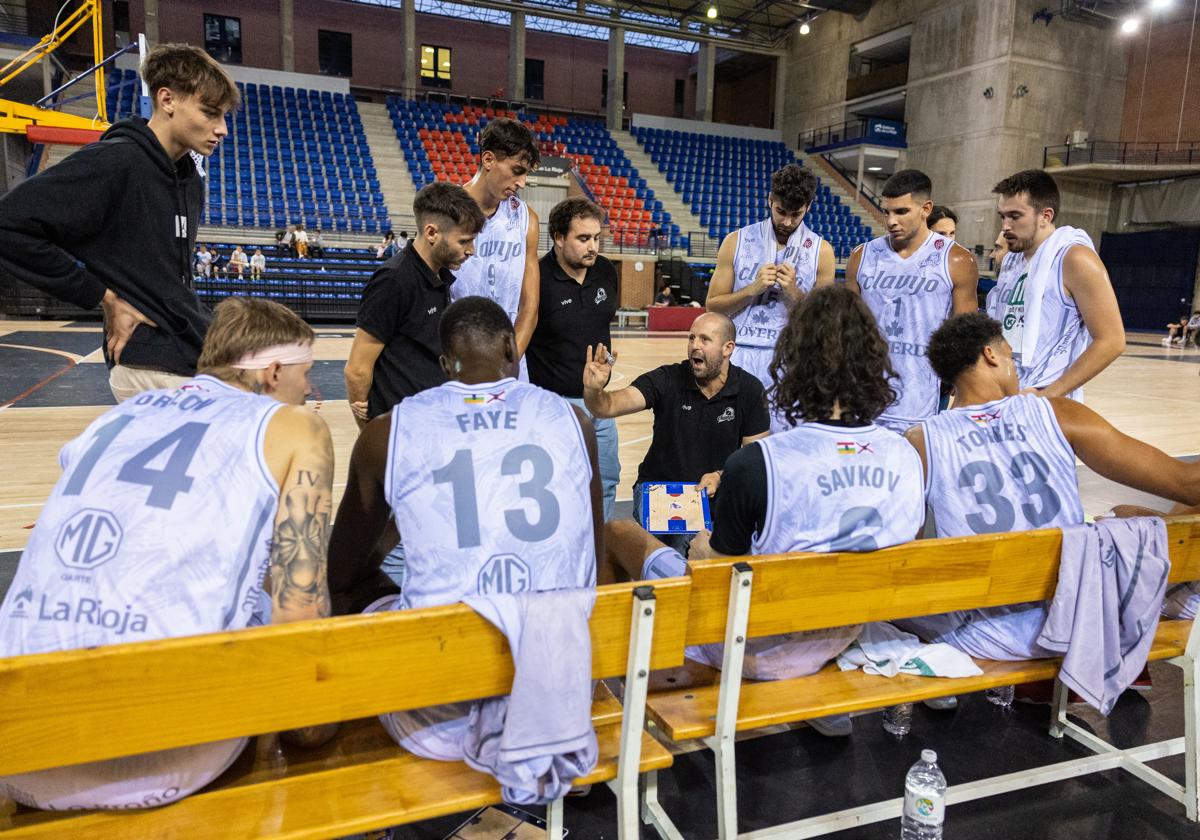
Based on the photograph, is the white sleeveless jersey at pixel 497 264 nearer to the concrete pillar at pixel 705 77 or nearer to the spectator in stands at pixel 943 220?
the spectator in stands at pixel 943 220

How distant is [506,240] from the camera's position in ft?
12.0

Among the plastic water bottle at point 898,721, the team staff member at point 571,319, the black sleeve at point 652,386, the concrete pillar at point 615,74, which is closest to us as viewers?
the plastic water bottle at point 898,721

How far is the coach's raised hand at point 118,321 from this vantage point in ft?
7.78

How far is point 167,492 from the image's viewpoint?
1456 mm

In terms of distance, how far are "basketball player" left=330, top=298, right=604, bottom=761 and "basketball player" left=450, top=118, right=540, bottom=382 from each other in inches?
69.2

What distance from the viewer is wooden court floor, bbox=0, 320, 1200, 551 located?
5113 mm

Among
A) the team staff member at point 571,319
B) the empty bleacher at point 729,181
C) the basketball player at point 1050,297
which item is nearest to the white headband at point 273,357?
the team staff member at point 571,319

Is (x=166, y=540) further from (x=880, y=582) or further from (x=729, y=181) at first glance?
(x=729, y=181)

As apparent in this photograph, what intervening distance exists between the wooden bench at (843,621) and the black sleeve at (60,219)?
1.95m

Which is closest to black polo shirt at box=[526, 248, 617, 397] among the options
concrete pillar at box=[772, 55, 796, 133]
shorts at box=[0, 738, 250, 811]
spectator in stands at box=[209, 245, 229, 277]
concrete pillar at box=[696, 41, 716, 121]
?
shorts at box=[0, 738, 250, 811]

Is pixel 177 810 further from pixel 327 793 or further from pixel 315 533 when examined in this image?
pixel 315 533

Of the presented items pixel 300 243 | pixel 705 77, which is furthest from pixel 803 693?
pixel 705 77

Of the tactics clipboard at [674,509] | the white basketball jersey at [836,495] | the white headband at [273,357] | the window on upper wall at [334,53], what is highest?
the window on upper wall at [334,53]

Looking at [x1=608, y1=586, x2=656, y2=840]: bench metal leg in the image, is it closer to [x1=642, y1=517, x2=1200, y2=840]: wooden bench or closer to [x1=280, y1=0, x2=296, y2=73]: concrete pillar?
[x1=642, y1=517, x2=1200, y2=840]: wooden bench
